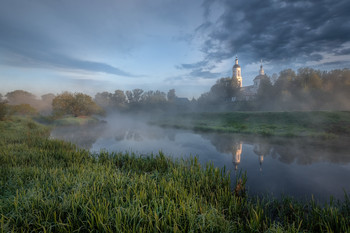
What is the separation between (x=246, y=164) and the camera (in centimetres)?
1163

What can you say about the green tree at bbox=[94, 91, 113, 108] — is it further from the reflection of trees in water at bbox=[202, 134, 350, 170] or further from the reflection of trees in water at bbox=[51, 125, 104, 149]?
the reflection of trees in water at bbox=[202, 134, 350, 170]

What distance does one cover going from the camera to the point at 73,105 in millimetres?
48344

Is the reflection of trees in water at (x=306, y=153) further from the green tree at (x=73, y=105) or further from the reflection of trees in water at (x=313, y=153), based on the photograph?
the green tree at (x=73, y=105)

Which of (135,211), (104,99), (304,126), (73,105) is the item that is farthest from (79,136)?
(104,99)

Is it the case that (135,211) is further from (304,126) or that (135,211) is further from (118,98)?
(118,98)

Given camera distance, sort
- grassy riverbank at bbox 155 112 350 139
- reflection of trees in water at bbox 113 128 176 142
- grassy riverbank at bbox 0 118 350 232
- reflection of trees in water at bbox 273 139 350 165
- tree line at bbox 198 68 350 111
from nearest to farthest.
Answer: grassy riverbank at bbox 0 118 350 232 → reflection of trees in water at bbox 273 139 350 165 → grassy riverbank at bbox 155 112 350 139 → reflection of trees in water at bbox 113 128 176 142 → tree line at bbox 198 68 350 111

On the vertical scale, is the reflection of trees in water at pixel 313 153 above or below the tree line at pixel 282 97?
below

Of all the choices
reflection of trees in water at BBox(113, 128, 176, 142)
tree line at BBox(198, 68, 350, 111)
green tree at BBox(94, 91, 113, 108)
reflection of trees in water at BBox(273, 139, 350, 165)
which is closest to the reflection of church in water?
reflection of trees in water at BBox(273, 139, 350, 165)

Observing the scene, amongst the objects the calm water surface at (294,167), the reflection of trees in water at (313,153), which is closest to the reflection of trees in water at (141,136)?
the calm water surface at (294,167)

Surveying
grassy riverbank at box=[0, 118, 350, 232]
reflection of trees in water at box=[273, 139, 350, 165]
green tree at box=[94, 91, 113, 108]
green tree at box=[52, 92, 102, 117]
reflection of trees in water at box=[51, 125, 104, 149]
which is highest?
green tree at box=[94, 91, 113, 108]

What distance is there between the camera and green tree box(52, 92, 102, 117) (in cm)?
4497

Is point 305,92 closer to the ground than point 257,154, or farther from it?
farther from it

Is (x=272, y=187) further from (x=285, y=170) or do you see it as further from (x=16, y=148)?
(x=16, y=148)

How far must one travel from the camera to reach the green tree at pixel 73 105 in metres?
45.0
